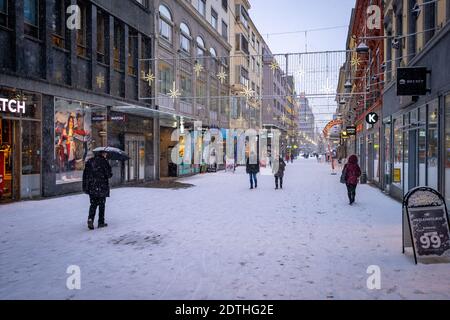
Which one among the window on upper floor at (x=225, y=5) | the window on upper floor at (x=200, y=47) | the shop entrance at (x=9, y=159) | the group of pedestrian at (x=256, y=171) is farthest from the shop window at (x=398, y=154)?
the window on upper floor at (x=225, y=5)

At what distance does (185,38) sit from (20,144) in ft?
59.8

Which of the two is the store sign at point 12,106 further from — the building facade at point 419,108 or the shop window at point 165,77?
the building facade at point 419,108

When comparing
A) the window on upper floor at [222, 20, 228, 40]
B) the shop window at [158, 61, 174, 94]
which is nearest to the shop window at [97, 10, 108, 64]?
the shop window at [158, 61, 174, 94]

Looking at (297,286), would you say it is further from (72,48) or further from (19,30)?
(72,48)

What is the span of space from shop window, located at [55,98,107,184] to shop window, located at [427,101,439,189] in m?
12.8

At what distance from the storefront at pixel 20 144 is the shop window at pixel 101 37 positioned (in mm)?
5324

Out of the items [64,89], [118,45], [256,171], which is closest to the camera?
[64,89]

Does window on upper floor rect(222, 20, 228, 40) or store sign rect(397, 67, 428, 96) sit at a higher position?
window on upper floor rect(222, 20, 228, 40)

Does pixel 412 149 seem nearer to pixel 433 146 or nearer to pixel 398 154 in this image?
pixel 398 154

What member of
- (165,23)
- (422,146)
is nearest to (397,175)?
(422,146)

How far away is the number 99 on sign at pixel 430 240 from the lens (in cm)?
664

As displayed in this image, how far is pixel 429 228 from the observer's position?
668cm

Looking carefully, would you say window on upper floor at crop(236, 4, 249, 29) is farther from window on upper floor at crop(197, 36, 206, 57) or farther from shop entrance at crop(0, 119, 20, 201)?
shop entrance at crop(0, 119, 20, 201)

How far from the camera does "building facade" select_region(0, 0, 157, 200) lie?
13.9 meters
